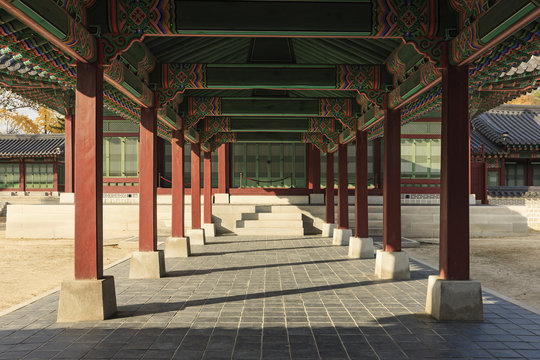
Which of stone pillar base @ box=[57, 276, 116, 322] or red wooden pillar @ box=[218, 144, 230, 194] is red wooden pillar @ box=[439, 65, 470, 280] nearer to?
stone pillar base @ box=[57, 276, 116, 322]

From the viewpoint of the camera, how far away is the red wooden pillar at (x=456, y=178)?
19.3 feet

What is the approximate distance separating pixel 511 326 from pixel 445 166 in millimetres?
2285

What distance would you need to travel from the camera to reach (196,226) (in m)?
14.4

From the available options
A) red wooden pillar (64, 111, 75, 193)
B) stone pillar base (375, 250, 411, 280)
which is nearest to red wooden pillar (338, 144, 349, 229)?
stone pillar base (375, 250, 411, 280)

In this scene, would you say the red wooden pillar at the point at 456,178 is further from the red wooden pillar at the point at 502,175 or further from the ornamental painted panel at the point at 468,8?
the red wooden pillar at the point at 502,175

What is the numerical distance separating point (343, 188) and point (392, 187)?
5112 millimetres

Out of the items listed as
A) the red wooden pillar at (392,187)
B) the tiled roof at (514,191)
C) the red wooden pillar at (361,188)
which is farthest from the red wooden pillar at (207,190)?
the tiled roof at (514,191)

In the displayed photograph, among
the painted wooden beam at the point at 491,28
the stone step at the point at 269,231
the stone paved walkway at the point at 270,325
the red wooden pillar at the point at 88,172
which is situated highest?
the painted wooden beam at the point at 491,28

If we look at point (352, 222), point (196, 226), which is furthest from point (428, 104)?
point (352, 222)

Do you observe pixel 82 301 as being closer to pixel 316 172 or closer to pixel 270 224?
pixel 270 224

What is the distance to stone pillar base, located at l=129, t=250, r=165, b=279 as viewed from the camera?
856cm

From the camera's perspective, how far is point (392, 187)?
8.53m

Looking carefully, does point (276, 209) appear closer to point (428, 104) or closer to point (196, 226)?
point (196, 226)

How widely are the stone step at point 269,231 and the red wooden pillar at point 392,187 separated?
29.1ft
